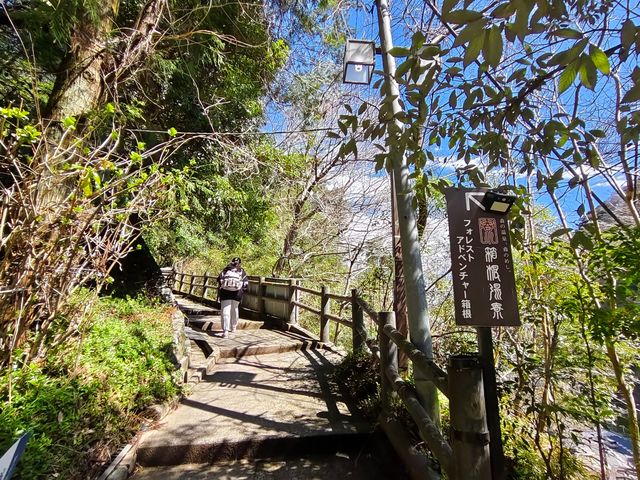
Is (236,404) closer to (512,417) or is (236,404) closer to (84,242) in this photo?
(84,242)

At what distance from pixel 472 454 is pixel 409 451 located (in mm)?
909

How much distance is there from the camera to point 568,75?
3.13 feet

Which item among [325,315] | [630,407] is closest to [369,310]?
[325,315]

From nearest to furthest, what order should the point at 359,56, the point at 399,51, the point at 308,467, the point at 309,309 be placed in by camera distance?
1. the point at 399,51
2. the point at 308,467
3. the point at 359,56
4. the point at 309,309

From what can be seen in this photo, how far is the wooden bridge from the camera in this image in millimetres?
1590

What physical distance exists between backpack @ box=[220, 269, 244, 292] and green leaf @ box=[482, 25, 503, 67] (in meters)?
5.99

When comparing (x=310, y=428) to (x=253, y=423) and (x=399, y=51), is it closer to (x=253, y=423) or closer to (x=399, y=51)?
(x=253, y=423)

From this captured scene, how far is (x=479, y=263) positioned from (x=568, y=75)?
0.94m

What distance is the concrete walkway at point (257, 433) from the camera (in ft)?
8.38

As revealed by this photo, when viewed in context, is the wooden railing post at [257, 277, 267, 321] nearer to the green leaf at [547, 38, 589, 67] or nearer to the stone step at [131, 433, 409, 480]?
the stone step at [131, 433, 409, 480]

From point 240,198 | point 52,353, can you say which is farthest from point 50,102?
point 240,198

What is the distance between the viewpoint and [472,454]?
61.0 inches

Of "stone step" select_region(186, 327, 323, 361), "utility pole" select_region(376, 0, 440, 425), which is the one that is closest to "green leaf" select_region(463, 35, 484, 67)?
"utility pole" select_region(376, 0, 440, 425)

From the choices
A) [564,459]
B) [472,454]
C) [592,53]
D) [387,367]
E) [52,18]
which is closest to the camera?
[592,53]
